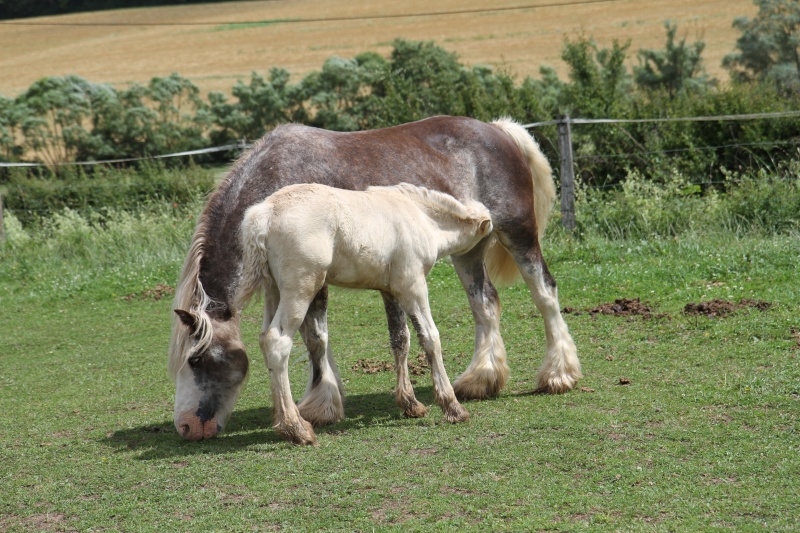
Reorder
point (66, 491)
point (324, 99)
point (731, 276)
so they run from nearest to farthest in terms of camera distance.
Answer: point (66, 491) → point (731, 276) → point (324, 99)

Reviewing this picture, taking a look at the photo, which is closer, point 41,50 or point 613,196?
point 613,196

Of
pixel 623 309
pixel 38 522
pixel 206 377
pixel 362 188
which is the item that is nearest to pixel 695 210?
pixel 623 309

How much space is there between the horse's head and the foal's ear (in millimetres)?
1861

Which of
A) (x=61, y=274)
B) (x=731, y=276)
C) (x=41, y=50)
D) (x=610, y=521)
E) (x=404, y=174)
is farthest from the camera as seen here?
(x=41, y=50)

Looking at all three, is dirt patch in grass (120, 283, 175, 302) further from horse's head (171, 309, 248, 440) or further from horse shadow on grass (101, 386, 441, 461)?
horse's head (171, 309, 248, 440)

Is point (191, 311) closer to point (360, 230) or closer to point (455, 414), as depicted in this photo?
point (360, 230)

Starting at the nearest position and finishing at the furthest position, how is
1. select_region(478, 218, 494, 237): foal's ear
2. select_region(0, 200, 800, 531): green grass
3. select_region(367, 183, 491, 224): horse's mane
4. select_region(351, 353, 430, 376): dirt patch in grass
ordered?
select_region(0, 200, 800, 531): green grass → select_region(367, 183, 491, 224): horse's mane → select_region(478, 218, 494, 237): foal's ear → select_region(351, 353, 430, 376): dirt patch in grass

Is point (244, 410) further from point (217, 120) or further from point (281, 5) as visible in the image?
point (281, 5)

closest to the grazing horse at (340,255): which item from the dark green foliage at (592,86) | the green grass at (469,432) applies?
the green grass at (469,432)

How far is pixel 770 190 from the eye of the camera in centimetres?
1138

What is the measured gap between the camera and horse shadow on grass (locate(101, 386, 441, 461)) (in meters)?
5.46

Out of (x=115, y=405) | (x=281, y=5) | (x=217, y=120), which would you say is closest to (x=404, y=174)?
(x=115, y=405)

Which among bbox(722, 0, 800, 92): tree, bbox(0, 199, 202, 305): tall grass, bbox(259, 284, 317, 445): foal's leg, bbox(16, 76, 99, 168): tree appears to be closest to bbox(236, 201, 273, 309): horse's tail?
bbox(259, 284, 317, 445): foal's leg

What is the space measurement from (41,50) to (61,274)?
36.5 meters
